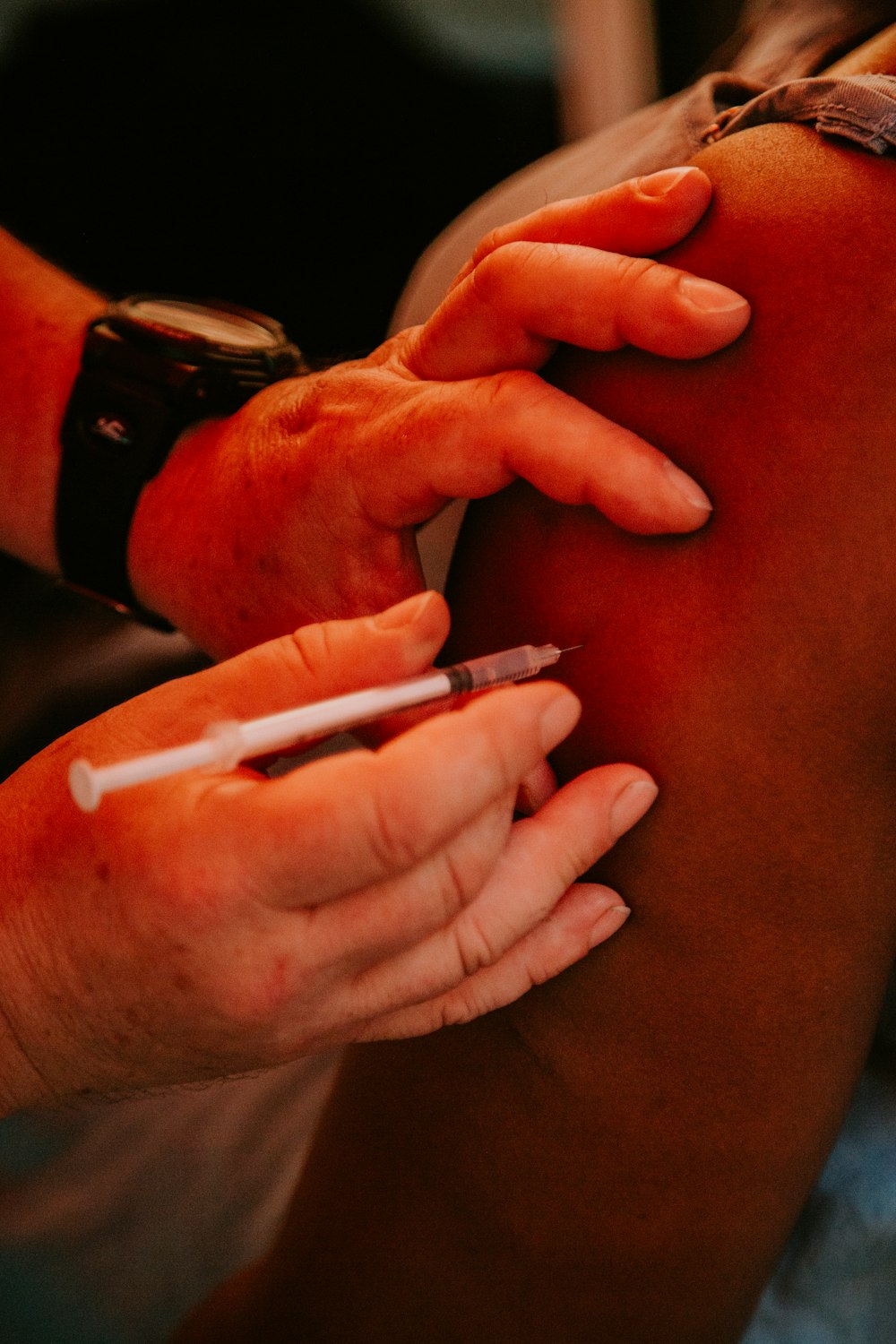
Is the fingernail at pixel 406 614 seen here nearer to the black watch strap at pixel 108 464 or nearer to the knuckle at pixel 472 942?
the knuckle at pixel 472 942

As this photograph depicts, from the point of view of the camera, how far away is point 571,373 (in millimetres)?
696

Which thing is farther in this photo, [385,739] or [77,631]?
[77,631]

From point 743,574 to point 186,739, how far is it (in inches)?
14.6

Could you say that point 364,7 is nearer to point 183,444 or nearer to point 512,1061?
point 183,444

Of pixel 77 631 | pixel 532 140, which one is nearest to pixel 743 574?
pixel 77 631

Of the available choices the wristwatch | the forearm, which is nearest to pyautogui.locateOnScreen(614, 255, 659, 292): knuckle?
the wristwatch

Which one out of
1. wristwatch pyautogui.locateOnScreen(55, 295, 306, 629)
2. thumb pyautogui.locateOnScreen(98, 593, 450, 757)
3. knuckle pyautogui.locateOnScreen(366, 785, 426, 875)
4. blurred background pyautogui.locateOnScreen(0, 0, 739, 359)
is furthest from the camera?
blurred background pyautogui.locateOnScreen(0, 0, 739, 359)

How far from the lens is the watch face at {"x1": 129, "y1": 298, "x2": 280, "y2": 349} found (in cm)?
105

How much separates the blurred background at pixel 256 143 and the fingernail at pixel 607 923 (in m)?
1.35

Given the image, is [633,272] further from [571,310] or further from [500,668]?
[500,668]

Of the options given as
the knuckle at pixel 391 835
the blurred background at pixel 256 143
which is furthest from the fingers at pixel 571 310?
the blurred background at pixel 256 143

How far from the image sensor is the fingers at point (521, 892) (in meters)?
0.60

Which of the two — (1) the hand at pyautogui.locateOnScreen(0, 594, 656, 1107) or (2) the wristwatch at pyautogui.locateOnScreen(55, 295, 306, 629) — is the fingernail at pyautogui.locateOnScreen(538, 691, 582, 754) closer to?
(1) the hand at pyautogui.locateOnScreen(0, 594, 656, 1107)

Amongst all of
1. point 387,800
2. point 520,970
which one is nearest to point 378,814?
point 387,800
